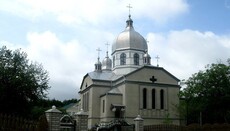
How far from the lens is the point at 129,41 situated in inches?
1759

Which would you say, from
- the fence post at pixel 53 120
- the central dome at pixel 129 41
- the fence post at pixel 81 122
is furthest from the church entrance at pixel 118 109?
the fence post at pixel 53 120

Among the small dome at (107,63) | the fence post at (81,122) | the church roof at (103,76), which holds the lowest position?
the fence post at (81,122)

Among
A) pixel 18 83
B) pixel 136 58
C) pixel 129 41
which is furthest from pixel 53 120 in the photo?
pixel 129 41

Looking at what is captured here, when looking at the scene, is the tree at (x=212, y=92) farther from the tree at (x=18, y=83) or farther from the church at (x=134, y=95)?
the tree at (x=18, y=83)

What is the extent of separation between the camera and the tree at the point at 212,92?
31828mm

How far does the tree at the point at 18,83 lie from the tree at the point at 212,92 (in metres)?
16.0

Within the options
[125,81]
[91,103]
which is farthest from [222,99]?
[91,103]

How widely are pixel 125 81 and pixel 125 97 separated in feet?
5.98

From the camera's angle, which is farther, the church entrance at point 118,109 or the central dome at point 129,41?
the central dome at point 129,41

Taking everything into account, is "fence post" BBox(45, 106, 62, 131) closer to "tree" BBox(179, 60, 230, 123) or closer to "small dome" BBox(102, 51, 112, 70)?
"tree" BBox(179, 60, 230, 123)

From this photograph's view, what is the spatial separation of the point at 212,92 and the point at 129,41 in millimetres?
16140

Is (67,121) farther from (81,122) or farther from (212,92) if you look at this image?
(212,92)

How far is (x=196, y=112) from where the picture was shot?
36438 mm

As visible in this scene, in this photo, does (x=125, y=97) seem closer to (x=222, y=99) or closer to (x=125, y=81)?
(x=125, y=81)
